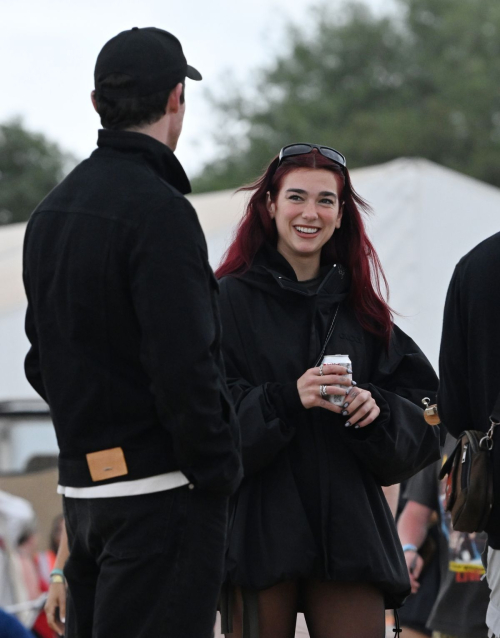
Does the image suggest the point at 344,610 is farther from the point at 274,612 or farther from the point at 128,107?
the point at 128,107

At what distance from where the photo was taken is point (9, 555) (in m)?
5.30

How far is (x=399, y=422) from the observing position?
2.95 m

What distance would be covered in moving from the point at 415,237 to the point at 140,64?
5.95 meters

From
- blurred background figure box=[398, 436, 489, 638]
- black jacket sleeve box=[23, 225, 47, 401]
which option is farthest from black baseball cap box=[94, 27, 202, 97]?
blurred background figure box=[398, 436, 489, 638]

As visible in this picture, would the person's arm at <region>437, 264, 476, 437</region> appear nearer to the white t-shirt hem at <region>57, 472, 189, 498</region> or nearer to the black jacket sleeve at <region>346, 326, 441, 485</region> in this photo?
the black jacket sleeve at <region>346, 326, 441, 485</region>

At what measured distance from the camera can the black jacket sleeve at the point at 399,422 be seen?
9.52ft

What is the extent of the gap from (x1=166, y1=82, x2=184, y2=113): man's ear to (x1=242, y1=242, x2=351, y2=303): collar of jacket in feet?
2.65

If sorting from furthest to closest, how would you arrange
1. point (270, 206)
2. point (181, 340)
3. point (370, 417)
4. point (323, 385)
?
point (270, 206)
point (370, 417)
point (323, 385)
point (181, 340)

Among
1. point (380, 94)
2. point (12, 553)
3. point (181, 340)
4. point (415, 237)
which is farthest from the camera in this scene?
point (380, 94)

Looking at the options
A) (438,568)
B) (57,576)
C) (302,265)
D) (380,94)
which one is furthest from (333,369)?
(380,94)

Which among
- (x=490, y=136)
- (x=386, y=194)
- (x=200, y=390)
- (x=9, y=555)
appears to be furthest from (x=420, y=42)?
(x=200, y=390)

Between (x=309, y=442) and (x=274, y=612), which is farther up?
(x=309, y=442)

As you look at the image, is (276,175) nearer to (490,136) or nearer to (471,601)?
(471,601)

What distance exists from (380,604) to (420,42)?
34878mm
